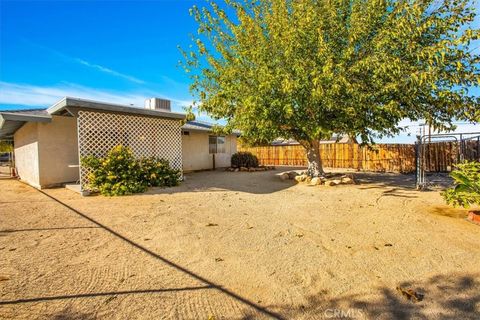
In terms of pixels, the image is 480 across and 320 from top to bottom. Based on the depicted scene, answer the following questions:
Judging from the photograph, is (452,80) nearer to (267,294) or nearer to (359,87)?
(359,87)

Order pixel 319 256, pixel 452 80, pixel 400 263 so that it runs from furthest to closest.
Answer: pixel 452 80 → pixel 319 256 → pixel 400 263

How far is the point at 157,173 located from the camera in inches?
353

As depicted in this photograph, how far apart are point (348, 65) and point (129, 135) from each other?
7.67m

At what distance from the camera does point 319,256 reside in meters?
3.29

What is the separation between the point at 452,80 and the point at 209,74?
7441 mm

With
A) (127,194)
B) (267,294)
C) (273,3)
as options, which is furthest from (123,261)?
(273,3)

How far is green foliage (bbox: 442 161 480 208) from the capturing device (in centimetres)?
436

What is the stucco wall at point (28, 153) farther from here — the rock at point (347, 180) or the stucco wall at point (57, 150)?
the rock at point (347, 180)

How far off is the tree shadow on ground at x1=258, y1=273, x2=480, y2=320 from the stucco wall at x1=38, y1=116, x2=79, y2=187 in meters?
10.2

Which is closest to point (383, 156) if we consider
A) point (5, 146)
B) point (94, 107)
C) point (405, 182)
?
point (405, 182)

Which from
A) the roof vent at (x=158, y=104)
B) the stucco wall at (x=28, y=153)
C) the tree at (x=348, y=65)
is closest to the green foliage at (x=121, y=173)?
the stucco wall at (x=28, y=153)

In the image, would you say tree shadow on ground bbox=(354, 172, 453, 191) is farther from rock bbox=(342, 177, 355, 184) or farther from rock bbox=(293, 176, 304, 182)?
rock bbox=(293, 176, 304, 182)

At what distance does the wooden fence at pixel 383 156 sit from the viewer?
520 inches

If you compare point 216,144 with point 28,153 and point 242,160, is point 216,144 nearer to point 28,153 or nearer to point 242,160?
point 242,160
